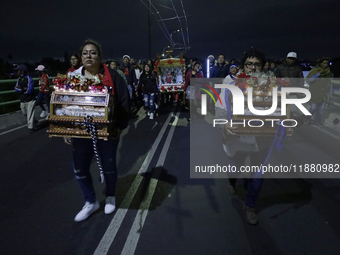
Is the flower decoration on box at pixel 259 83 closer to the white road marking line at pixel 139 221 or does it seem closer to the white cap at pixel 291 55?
the white road marking line at pixel 139 221

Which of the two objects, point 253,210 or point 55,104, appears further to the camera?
point 253,210

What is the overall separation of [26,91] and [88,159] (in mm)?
5616

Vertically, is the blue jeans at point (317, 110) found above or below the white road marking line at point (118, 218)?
above

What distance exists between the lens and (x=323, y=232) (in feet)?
9.73

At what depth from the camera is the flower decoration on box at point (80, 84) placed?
2.73 m

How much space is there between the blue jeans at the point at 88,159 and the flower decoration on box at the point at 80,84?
0.60 metres

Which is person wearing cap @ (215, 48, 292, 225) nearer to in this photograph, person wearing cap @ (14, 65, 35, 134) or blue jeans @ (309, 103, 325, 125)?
blue jeans @ (309, 103, 325, 125)

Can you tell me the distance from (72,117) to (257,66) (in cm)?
227

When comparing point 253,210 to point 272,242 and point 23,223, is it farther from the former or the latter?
point 23,223

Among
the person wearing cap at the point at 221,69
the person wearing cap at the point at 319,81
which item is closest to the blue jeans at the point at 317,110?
the person wearing cap at the point at 319,81

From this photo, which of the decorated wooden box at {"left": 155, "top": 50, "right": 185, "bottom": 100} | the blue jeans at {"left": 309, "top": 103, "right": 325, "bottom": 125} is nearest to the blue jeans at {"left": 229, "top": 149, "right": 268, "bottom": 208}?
the blue jeans at {"left": 309, "top": 103, "right": 325, "bottom": 125}

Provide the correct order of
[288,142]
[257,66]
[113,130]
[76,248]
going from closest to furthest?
[76,248], [113,130], [257,66], [288,142]

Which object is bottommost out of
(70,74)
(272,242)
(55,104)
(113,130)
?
(272,242)

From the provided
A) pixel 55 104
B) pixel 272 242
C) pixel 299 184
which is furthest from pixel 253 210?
pixel 55 104
